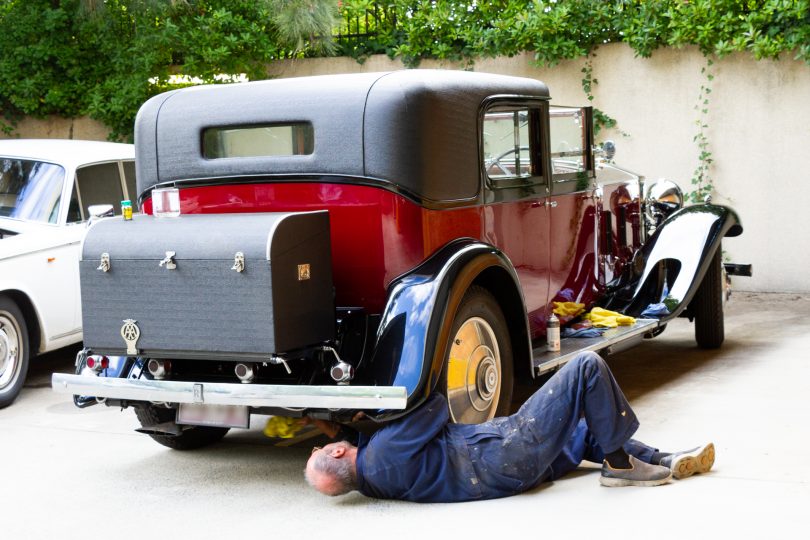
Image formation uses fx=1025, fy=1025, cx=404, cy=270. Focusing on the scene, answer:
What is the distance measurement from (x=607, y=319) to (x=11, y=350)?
3.95 metres

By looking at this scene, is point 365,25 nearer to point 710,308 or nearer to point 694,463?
point 710,308

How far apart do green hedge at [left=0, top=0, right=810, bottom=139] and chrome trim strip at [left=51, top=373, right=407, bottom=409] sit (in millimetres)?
6739

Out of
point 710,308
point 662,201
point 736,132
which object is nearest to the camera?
point 710,308

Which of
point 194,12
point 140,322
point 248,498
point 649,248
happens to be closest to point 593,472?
point 248,498

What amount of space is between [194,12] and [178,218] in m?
7.79

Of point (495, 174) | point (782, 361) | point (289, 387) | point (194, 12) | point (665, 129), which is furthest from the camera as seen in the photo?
point (194, 12)

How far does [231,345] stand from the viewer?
4445 millimetres

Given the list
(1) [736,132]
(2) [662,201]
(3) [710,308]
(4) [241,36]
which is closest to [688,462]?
(3) [710,308]

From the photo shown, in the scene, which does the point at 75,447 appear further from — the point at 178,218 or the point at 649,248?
the point at 649,248

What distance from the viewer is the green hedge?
35.1ft

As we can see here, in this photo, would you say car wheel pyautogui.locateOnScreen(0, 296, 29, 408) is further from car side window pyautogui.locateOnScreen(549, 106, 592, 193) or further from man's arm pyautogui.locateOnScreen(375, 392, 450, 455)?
car side window pyautogui.locateOnScreen(549, 106, 592, 193)

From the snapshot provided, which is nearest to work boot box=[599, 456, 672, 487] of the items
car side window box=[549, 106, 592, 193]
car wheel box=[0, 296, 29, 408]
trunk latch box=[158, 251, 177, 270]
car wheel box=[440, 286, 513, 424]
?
car wheel box=[440, 286, 513, 424]

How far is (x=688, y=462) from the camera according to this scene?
14.7ft

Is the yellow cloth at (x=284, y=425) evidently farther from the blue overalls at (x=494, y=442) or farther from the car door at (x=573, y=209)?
the car door at (x=573, y=209)
